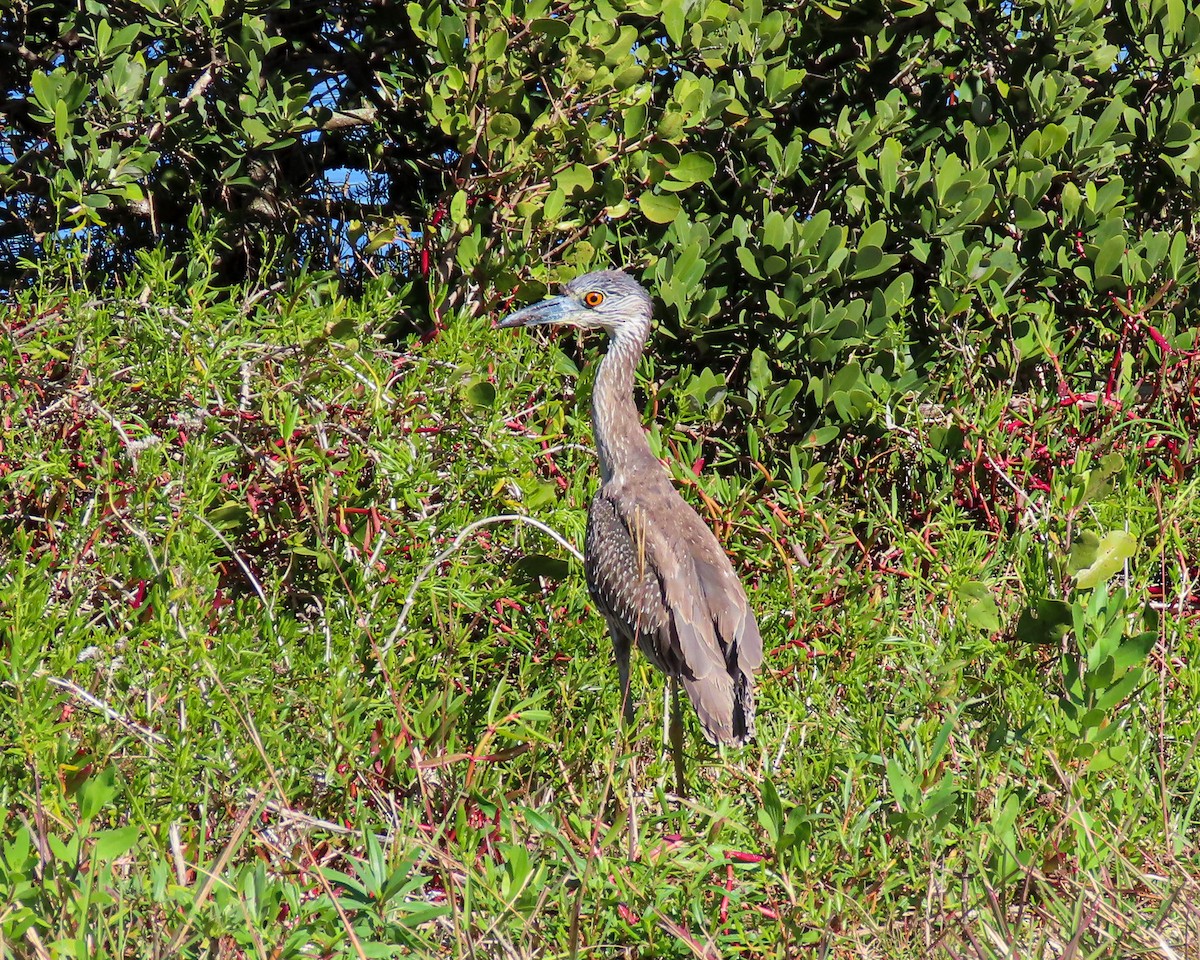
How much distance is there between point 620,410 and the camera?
480cm

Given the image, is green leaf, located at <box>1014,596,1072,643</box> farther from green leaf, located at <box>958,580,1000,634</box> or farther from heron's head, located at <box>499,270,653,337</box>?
heron's head, located at <box>499,270,653,337</box>

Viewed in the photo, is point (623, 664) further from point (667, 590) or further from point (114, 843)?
point (114, 843)

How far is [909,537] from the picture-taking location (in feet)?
15.8

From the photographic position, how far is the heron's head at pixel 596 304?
496 centimetres

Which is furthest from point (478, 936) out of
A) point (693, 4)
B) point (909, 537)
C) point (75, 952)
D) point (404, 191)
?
point (404, 191)

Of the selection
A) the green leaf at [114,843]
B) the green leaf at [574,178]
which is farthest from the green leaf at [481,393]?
the green leaf at [114,843]

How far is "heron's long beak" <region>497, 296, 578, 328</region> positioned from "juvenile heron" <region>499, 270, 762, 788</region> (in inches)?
17.8

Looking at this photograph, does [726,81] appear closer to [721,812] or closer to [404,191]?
[404,191]

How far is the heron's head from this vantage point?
195 inches

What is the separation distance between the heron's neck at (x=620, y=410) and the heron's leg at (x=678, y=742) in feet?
2.81

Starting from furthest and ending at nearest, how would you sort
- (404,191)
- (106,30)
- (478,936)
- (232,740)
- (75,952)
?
(404,191) → (106,30) → (232,740) → (478,936) → (75,952)

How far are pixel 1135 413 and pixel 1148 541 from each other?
712 mm

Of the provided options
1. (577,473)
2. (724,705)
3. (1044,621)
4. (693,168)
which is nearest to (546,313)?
(577,473)

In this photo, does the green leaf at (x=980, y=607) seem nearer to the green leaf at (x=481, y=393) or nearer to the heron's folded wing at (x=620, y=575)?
the heron's folded wing at (x=620, y=575)
